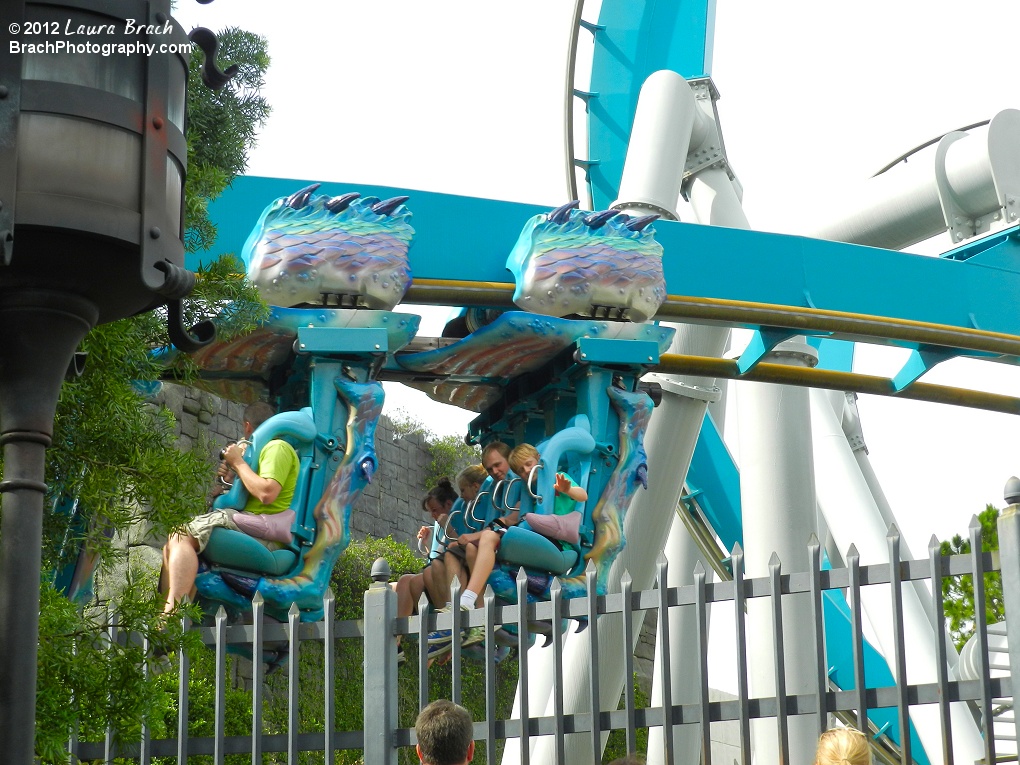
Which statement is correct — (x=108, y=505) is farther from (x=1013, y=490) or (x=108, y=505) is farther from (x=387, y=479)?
(x=387, y=479)

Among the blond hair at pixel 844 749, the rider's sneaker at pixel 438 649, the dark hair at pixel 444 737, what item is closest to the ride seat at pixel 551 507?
the rider's sneaker at pixel 438 649

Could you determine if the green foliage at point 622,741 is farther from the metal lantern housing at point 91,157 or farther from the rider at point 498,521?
the metal lantern housing at point 91,157

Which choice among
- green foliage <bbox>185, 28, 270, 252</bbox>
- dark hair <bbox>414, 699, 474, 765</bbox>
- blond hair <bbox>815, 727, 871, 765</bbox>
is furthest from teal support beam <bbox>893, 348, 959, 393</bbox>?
dark hair <bbox>414, 699, 474, 765</bbox>

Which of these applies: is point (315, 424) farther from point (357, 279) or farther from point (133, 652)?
Result: point (133, 652)

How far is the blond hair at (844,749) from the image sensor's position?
3197 mm

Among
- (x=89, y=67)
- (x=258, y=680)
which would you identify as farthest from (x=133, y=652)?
(x=89, y=67)

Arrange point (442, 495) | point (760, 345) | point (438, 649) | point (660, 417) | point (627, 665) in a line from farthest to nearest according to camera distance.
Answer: point (660, 417) → point (760, 345) → point (442, 495) → point (438, 649) → point (627, 665)

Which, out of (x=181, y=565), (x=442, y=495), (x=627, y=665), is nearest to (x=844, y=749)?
(x=627, y=665)

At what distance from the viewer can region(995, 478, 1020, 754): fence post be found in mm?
4121

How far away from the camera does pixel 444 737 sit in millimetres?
3434

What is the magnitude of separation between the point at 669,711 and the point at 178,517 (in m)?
1.67

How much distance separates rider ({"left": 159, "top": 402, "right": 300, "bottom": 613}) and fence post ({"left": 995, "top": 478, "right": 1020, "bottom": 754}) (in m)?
3.09

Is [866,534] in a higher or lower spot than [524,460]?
higher

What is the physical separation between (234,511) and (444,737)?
294cm
